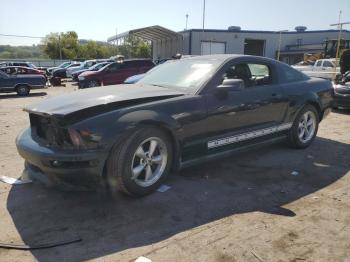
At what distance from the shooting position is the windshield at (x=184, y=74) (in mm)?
4379

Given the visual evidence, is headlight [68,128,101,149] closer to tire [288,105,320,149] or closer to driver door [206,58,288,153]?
driver door [206,58,288,153]

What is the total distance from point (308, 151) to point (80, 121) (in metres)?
4.05

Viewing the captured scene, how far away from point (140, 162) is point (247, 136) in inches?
68.1

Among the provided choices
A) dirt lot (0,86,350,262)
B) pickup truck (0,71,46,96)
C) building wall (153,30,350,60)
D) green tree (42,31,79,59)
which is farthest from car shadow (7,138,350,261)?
green tree (42,31,79,59)

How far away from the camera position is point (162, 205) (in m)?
3.68

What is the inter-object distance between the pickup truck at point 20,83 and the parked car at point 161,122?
12.8 m

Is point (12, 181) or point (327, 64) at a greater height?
point (327, 64)

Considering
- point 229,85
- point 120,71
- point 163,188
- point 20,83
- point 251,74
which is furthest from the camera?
point 120,71

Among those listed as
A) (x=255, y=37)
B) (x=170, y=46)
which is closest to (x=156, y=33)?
(x=170, y=46)

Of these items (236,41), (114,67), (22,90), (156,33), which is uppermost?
(156,33)

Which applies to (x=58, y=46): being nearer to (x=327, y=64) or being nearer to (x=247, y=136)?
(x=327, y=64)

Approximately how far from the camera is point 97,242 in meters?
2.98

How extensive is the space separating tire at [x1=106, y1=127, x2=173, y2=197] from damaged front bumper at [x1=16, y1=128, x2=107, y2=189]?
0.54 feet

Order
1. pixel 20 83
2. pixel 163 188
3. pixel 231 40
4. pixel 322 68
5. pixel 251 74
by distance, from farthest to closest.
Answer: pixel 231 40, pixel 322 68, pixel 20 83, pixel 251 74, pixel 163 188
